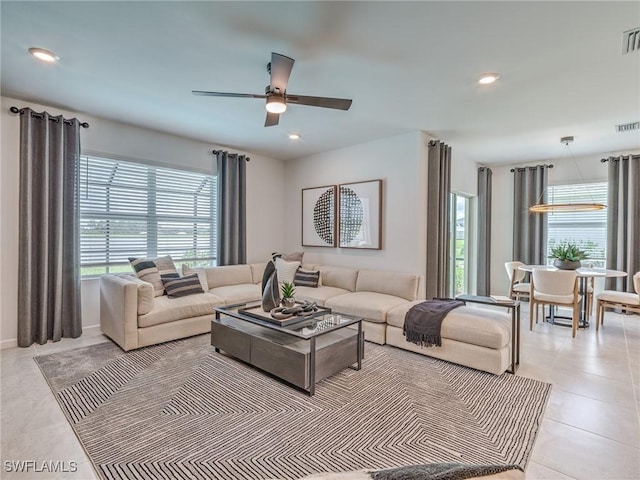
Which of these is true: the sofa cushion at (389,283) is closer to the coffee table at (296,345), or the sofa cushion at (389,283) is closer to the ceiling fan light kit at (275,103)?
the coffee table at (296,345)

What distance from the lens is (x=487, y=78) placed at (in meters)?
2.87

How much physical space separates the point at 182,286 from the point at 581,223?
22.1ft

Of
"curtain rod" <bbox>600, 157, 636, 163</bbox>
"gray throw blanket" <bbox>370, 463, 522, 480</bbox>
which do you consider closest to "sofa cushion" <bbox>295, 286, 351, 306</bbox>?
"gray throw blanket" <bbox>370, 463, 522, 480</bbox>

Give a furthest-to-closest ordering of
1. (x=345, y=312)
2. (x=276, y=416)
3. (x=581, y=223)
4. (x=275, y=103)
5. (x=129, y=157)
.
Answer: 1. (x=581, y=223)
2. (x=129, y=157)
3. (x=345, y=312)
4. (x=275, y=103)
5. (x=276, y=416)

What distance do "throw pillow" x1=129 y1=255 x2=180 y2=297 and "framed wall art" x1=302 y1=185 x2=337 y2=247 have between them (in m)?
2.32

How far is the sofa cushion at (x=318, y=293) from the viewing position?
4.26 meters

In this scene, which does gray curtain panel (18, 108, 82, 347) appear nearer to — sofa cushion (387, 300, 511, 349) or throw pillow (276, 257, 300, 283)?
throw pillow (276, 257, 300, 283)

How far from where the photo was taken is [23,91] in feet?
10.8

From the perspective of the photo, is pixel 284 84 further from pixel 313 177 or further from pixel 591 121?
pixel 591 121

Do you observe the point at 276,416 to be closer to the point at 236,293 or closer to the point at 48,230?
the point at 236,293

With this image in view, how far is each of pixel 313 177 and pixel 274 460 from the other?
178 inches

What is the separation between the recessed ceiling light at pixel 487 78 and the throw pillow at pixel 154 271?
404cm

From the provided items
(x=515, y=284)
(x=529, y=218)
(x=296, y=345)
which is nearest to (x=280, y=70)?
(x=296, y=345)

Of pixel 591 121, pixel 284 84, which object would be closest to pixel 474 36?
pixel 284 84
